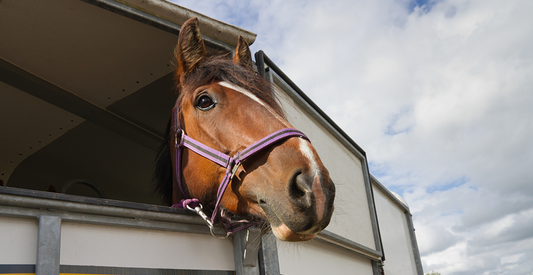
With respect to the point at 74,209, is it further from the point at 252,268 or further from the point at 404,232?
the point at 404,232

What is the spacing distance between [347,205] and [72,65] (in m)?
2.83

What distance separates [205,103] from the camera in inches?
81.2

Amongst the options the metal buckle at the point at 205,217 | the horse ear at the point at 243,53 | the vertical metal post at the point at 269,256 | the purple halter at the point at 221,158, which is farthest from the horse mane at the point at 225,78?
the vertical metal post at the point at 269,256

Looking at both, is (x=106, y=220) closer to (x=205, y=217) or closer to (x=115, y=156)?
(x=205, y=217)

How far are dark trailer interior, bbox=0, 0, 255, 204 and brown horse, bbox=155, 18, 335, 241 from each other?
51 cm

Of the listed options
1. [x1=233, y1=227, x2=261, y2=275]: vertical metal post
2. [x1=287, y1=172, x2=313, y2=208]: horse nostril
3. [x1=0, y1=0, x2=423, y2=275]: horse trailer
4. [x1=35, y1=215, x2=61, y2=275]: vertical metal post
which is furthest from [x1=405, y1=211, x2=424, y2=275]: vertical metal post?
[x1=35, y1=215, x2=61, y2=275]: vertical metal post

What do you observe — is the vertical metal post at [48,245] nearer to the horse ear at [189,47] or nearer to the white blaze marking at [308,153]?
the white blaze marking at [308,153]

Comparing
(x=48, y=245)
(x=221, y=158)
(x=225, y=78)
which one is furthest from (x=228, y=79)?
(x=48, y=245)

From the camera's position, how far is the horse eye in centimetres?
204

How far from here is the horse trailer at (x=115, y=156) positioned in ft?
5.14

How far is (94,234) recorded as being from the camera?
5.37ft

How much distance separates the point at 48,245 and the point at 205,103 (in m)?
0.98

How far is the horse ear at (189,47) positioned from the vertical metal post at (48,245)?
3.82 feet

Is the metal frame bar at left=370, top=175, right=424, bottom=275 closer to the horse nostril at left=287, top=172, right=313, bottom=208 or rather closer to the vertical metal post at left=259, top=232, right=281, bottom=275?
the vertical metal post at left=259, top=232, right=281, bottom=275
